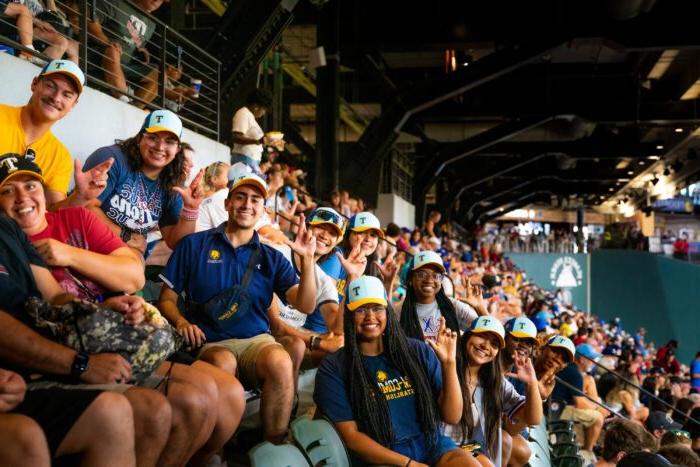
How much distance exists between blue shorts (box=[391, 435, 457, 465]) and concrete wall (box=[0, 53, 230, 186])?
10.4ft

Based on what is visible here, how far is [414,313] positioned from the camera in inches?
211

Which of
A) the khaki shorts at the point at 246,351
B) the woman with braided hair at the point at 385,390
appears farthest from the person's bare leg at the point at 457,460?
the khaki shorts at the point at 246,351

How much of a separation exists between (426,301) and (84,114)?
110 inches

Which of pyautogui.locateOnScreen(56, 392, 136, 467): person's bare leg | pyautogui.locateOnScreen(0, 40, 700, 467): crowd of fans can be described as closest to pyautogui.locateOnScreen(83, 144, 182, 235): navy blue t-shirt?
pyautogui.locateOnScreen(0, 40, 700, 467): crowd of fans

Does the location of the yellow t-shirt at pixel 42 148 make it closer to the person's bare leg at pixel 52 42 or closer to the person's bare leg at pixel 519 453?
the person's bare leg at pixel 52 42

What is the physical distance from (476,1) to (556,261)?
28.3m

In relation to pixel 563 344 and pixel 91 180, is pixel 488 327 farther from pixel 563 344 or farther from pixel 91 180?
pixel 91 180

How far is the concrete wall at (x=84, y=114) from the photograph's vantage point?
4.93 metres

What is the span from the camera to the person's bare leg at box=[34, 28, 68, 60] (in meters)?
5.66

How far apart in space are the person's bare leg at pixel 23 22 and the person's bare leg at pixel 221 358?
2735mm

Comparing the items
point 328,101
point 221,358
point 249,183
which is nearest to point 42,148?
point 249,183

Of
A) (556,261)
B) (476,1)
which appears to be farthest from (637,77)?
(556,261)

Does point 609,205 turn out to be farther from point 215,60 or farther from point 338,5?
point 215,60

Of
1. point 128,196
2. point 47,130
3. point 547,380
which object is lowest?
point 547,380
